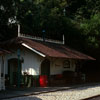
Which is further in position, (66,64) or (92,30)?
(92,30)

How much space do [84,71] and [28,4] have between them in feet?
34.3

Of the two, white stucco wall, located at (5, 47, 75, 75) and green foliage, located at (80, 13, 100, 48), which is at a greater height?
green foliage, located at (80, 13, 100, 48)

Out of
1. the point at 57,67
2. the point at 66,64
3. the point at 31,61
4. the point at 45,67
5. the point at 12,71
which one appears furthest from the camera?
the point at 66,64

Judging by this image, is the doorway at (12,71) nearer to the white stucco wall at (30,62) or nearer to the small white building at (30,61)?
the small white building at (30,61)

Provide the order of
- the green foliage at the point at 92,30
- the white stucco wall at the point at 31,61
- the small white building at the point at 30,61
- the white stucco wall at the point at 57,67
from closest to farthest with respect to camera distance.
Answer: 1. the small white building at the point at 30,61
2. the white stucco wall at the point at 31,61
3. the white stucco wall at the point at 57,67
4. the green foliage at the point at 92,30

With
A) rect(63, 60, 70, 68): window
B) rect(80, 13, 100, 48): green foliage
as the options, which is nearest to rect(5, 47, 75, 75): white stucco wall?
rect(63, 60, 70, 68): window

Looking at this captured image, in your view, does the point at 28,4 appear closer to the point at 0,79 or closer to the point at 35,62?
the point at 35,62

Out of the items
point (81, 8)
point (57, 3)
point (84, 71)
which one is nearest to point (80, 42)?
point (84, 71)

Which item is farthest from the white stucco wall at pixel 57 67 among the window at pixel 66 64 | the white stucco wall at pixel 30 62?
the white stucco wall at pixel 30 62

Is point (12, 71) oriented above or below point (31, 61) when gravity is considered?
below

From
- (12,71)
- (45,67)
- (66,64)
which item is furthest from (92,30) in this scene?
(12,71)

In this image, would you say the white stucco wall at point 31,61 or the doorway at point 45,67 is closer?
the white stucco wall at point 31,61

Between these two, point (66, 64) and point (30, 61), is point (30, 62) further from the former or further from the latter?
point (66, 64)

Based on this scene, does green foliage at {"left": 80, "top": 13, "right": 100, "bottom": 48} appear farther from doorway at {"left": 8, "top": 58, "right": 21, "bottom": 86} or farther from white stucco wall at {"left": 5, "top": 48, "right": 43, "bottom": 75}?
doorway at {"left": 8, "top": 58, "right": 21, "bottom": 86}
